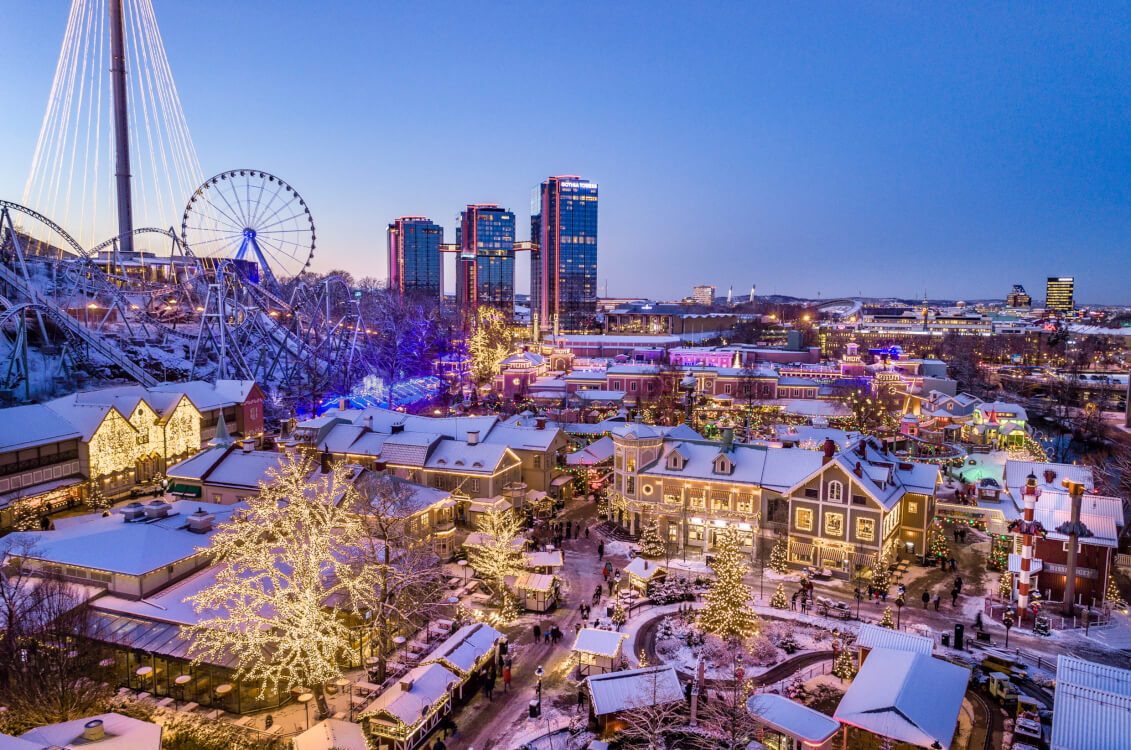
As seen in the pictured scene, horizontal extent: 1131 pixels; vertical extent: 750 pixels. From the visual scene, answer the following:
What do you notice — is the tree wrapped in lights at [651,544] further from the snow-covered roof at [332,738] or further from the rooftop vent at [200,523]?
the rooftop vent at [200,523]

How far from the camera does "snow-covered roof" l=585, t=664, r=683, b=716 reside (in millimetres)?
17703

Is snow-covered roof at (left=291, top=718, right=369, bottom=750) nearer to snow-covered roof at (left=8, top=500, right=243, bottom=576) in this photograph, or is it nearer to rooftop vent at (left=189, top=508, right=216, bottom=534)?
snow-covered roof at (left=8, top=500, right=243, bottom=576)

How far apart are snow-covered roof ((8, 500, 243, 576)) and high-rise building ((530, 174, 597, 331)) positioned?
134777mm

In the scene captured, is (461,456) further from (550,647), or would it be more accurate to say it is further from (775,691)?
(775,691)

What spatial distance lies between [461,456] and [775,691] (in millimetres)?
20633

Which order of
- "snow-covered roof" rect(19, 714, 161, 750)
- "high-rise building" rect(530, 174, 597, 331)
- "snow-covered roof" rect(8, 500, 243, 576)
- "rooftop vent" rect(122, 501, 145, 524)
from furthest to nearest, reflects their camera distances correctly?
"high-rise building" rect(530, 174, 597, 331) < "rooftop vent" rect(122, 501, 145, 524) < "snow-covered roof" rect(8, 500, 243, 576) < "snow-covered roof" rect(19, 714, 161, 750)

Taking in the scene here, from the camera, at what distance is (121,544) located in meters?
22.3

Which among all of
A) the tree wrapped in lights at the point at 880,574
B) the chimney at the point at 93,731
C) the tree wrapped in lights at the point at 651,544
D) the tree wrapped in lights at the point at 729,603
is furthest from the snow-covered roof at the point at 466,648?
the tree wrapped in lights at the point at 880,574

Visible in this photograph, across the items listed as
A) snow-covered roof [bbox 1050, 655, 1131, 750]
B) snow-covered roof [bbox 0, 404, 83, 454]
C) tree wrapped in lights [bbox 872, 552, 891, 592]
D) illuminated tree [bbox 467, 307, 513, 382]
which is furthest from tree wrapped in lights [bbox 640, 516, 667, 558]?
illuminated tree [bbox 467, 307, 513, 382]

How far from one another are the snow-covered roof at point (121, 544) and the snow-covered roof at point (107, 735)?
21.3 feet

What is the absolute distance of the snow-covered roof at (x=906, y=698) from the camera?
15781 mm

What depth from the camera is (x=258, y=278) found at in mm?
99312

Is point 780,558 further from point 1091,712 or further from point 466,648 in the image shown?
point 466,648

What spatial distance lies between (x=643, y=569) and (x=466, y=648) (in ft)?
31.5
